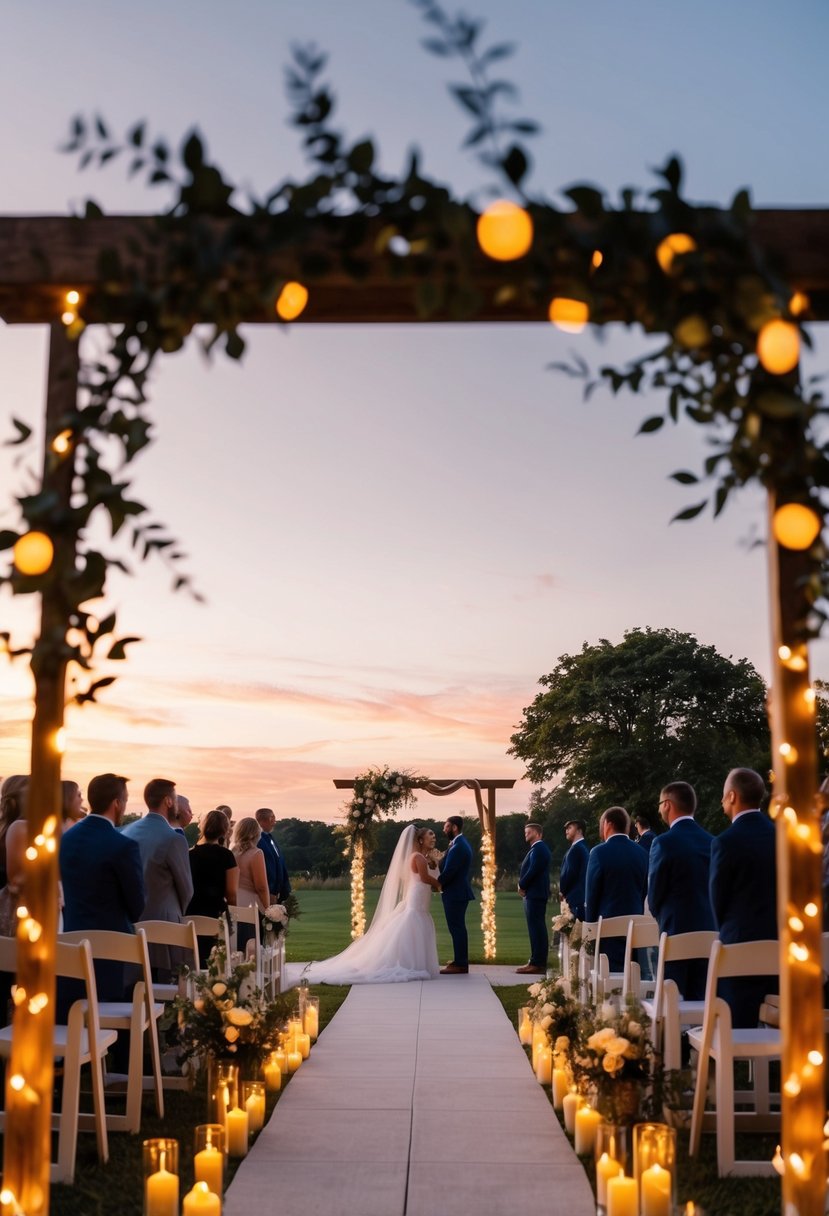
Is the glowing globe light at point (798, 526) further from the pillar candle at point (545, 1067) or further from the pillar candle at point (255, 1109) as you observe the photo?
the pillar candle at point (545, 1067)

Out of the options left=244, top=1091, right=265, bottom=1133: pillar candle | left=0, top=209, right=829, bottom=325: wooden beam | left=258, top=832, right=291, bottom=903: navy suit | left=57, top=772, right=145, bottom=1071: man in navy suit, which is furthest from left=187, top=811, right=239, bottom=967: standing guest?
left=0, top=209, right=829, bottom=325: wooden beam

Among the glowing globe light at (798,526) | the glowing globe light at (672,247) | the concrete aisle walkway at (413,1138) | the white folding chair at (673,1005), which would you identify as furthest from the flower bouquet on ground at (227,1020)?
the glowing globe light at (672,247)

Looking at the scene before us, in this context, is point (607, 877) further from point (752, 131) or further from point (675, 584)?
point (675, 584)

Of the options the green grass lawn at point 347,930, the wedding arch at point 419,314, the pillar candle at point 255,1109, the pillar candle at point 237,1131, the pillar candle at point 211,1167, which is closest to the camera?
the wedding arch at point 419,314

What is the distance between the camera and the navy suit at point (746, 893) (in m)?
6.23

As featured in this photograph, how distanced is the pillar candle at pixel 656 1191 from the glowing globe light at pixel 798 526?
2.00 metres

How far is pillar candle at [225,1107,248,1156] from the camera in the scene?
5.49m

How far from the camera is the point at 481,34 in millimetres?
2604

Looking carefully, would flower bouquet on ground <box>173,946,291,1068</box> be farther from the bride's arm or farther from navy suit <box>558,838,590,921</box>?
the bride's arm

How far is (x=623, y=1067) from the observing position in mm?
4941

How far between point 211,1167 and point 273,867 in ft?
25.7

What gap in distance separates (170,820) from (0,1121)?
269 centimetres

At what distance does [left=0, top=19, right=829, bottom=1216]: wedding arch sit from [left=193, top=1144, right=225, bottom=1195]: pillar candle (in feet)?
2.82

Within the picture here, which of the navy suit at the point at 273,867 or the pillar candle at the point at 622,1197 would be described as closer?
the pillar candle at the point at 622,1197
